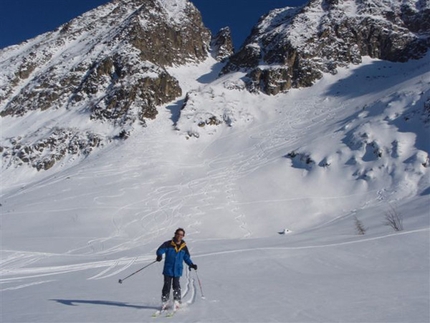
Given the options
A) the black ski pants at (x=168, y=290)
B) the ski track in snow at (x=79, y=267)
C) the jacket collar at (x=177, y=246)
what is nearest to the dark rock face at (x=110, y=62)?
the ski track in snow at (x=79, y=267)

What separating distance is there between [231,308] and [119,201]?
19.8m

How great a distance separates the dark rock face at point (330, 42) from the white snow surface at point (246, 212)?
267cm

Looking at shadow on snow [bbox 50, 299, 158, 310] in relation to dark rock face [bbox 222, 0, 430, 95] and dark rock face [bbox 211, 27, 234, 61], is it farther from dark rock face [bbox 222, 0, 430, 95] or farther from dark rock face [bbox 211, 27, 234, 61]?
dark rock face [bbox 211, 27, 234, 61]

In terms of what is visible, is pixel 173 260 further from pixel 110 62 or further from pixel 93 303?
pixel 110 62

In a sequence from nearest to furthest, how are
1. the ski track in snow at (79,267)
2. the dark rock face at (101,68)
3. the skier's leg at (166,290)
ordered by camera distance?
the skier's leg at (166,290) → the ski track in snow at (79,267) → the dark rock face at (101,68)

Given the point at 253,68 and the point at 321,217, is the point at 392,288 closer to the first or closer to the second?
the point at 321,217

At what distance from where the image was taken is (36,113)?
1989 inches

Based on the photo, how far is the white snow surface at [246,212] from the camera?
6.16 meters

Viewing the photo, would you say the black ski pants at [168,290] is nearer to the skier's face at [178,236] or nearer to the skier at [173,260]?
the skier at [173,260]

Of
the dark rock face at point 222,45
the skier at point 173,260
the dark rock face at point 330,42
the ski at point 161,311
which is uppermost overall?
the dark rock face at point 222,45

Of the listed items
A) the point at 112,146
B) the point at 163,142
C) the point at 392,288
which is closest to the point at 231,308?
the point at 392,288

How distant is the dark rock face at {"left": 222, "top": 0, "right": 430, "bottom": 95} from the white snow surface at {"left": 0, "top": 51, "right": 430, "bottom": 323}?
267 cm

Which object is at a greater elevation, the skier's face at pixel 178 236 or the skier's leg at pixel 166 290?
the skier's face at pixel 178 236

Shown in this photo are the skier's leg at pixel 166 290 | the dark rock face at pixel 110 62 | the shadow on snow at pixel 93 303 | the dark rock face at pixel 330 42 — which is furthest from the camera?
the dark rock face at pixel 110 62
